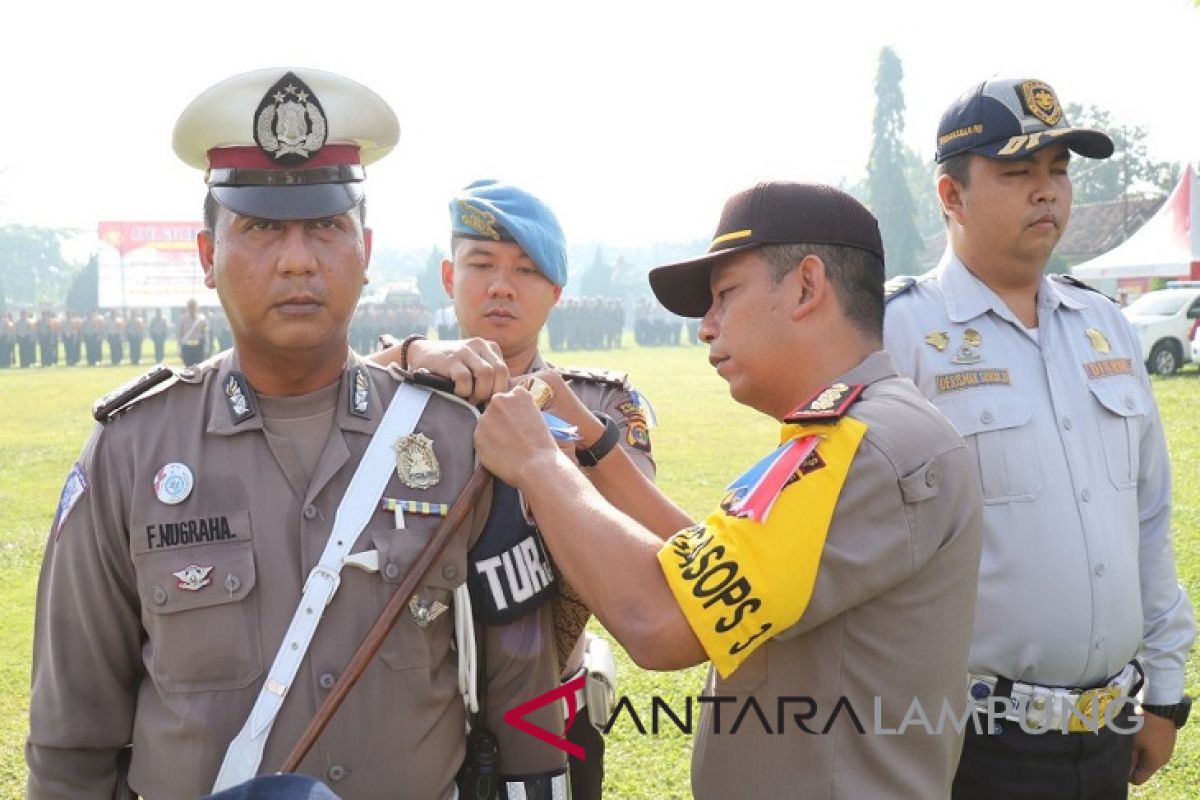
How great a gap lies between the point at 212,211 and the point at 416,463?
678 millimetres

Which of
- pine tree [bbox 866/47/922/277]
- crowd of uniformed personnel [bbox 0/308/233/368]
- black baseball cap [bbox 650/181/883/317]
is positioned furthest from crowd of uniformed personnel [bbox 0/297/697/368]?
black baseball cap [bbox 650/181/883/317]

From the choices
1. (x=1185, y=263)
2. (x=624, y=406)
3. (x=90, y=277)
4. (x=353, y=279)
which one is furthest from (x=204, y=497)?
(x=90, y=277)

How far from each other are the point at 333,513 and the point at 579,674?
1.22 m

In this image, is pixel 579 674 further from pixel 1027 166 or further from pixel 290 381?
pixel 1027 166

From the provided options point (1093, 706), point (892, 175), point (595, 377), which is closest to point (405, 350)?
point (595, 377)

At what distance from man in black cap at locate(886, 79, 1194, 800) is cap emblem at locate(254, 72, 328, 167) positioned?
170 cm

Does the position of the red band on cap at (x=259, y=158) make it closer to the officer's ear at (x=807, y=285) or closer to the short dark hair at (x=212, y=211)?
the short dark hair at (x=212, y=211)

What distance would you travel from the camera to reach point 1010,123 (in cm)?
303

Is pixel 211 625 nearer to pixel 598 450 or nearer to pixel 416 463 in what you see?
pixel 416 463

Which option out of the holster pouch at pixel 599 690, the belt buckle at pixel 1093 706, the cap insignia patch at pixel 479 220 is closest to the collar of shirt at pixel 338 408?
the cap insignia patch at pixel 479 220

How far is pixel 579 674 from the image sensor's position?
125 inches

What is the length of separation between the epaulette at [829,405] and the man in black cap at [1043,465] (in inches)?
36.9

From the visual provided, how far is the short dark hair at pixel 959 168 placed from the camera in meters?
3.13

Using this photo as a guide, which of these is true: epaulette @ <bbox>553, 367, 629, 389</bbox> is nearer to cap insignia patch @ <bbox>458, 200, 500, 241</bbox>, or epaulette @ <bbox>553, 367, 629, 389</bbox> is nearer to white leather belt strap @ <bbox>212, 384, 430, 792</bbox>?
cap insignia patch @ <bbox>458, 200, 500, 241</bbox>
